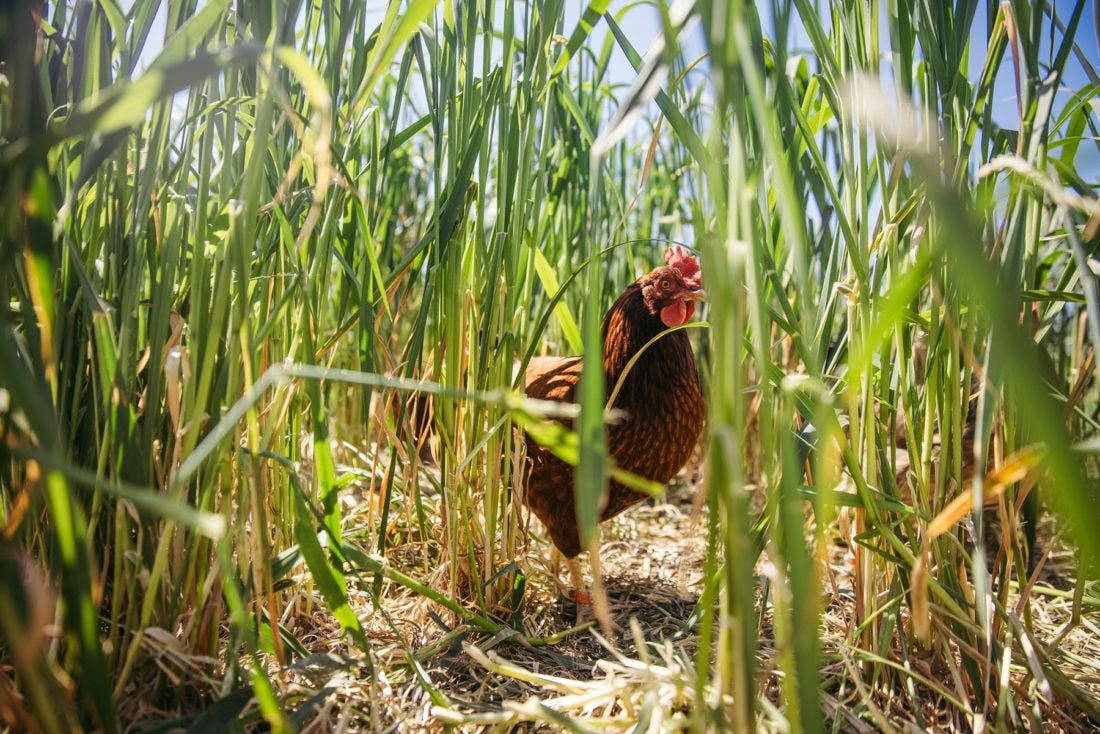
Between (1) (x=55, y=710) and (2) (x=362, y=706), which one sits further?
(2) (x=362, y=706)

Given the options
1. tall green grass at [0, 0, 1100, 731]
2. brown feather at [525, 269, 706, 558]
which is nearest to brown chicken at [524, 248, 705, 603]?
brown feather at [525, 269, 706, 558]

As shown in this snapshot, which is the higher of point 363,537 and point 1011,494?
point 1011,494

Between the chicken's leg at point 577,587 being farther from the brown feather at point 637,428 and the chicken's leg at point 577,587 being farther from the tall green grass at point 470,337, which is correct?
the tall green grass at point 470,337

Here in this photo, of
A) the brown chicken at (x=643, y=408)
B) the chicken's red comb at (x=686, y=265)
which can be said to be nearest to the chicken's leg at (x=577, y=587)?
the brown chicken at (x=643, y=408)

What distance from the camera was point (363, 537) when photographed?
1458 mm

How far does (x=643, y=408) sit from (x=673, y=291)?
324mm

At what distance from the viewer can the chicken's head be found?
158 cm

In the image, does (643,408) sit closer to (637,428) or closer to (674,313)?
(637,428)

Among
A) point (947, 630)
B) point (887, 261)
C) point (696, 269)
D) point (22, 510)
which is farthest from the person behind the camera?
point (696, 269)

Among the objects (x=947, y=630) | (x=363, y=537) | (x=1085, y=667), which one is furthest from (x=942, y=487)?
(x=363, y=537)

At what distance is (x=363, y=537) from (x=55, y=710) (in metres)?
0.88

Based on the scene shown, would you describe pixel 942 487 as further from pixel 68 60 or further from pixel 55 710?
pixel 68 60

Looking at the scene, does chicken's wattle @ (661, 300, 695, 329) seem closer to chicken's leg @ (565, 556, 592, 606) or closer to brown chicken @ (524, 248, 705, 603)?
brown chicken @ (524, 248, 705, 603)

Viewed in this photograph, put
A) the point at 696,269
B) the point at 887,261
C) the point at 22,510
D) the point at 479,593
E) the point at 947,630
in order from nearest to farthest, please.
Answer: the point at 22,510, the point at 947,630, the point at 887,261, the point at 479,593, the point at 696,269
